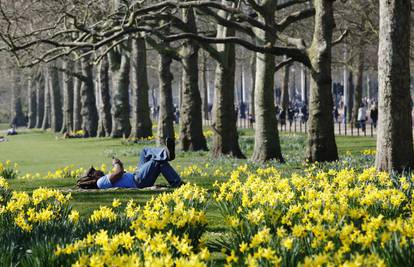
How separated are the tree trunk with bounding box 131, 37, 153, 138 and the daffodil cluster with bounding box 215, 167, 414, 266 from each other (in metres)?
22.6

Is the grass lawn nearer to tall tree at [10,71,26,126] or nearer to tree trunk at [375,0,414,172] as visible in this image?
tree trunk at [375,0,414,172]

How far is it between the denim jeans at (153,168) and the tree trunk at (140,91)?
61.8 feet

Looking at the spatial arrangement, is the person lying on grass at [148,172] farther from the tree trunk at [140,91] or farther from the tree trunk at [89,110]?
the tree trunk at [89,110]

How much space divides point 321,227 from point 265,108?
475 inches

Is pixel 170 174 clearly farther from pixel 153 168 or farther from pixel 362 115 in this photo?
pixel 362 115

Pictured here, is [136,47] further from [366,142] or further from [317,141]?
[317,141]

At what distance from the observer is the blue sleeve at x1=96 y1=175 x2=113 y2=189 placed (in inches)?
472

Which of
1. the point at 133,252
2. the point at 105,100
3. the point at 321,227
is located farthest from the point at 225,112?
the point at 105,100

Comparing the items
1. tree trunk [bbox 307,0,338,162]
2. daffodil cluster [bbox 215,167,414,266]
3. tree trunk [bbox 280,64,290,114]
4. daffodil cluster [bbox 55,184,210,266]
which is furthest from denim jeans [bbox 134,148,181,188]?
tree trunk [bbox 280,64,290,114]

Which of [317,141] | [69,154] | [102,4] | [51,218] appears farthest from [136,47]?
[51,218]

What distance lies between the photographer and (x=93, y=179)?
12305 mm

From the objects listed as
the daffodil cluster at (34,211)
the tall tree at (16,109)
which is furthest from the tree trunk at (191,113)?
the tall tree at (16,109)

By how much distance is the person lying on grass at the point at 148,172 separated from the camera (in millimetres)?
11641

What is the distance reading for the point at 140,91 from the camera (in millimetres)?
31234
